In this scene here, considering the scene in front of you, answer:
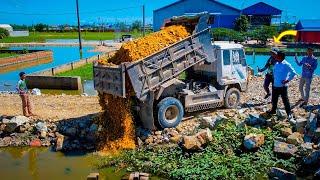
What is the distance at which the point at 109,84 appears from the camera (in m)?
8.00

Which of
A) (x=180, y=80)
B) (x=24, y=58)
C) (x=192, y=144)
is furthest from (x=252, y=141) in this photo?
(x=24, y=58)

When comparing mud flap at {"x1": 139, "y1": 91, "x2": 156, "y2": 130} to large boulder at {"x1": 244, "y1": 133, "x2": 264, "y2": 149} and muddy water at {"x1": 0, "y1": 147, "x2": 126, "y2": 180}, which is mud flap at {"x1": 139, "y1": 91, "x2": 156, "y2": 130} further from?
large boulder at {"x1": 244, "y1": 133, "x2": 264, "y2": 149}

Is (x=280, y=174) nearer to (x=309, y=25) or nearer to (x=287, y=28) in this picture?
(x=309, y=25)

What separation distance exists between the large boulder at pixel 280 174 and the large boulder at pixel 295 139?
1244 mm

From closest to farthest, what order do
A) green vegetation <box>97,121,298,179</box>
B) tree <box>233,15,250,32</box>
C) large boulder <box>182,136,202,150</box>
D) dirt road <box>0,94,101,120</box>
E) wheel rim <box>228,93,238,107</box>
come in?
1. green vegetation <box>97,121,298,179</box>
2. large boulder <box>182,136,202,150</box>
3. wheel rim <box>228,93,238,107</box>
4. dirt road <box>0,94,101,120</box>
5. tree <box>233,15,250,32</box>

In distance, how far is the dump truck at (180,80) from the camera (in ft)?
25.6

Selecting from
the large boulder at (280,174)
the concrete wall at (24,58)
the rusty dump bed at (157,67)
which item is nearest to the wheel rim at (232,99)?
the rusty dump bed at (157,67)

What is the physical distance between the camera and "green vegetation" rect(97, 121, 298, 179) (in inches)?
261

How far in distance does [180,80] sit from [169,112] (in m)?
1.04

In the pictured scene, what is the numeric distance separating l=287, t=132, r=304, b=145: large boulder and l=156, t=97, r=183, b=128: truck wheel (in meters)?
2.84

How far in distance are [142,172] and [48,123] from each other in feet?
13.2

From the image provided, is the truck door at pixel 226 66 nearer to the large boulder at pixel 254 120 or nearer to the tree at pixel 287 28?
the large boulder at pixel 254 120

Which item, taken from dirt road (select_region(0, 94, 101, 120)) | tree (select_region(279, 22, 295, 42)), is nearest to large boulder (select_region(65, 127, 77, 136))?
dirt road (select_region(0, 94, 101, 120))

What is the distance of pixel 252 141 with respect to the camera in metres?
7.25
